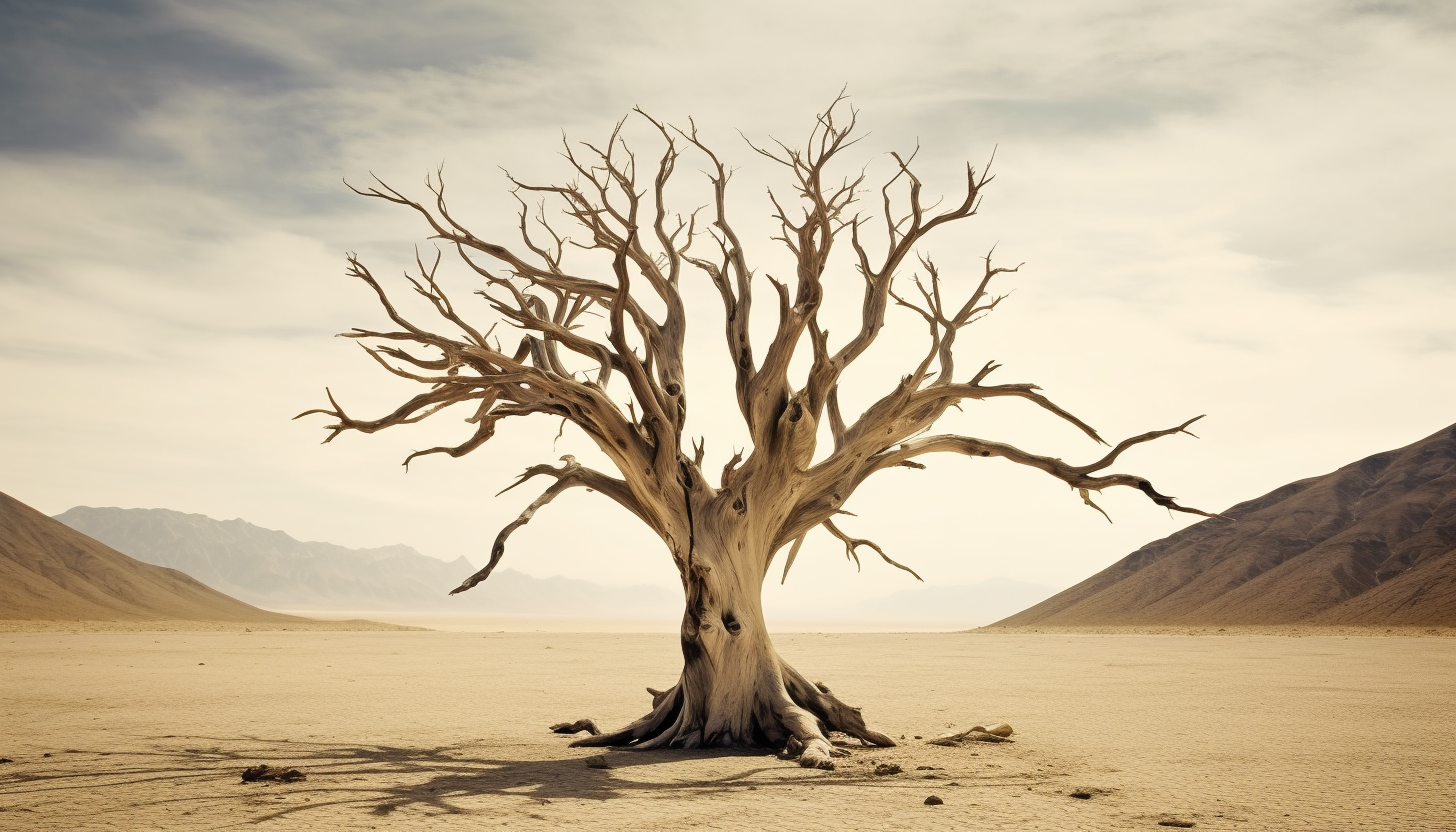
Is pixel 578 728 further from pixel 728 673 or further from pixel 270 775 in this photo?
pixel 270 775

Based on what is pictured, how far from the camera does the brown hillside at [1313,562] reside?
63.9 metres

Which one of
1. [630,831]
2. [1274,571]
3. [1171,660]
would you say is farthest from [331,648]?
[1274,571]

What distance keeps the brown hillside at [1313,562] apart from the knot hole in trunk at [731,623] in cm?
6054

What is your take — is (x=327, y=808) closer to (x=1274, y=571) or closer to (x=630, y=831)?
(x=630, y=831)

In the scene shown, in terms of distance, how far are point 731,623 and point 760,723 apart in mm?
1095

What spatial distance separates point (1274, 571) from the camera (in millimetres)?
74188

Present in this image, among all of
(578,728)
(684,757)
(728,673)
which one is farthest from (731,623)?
(578,728)

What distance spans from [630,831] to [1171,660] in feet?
86.9

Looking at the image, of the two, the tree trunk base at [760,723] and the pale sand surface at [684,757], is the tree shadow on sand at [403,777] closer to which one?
the pale sand surface at [684,757]

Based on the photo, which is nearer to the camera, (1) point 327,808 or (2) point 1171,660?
(1) point 327,808

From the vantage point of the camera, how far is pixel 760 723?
1088 centimetres

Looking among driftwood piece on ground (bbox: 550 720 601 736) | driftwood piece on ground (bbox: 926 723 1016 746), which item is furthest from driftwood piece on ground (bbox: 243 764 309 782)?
driftwood piece on ground (bbox: 926 723 1016 746)

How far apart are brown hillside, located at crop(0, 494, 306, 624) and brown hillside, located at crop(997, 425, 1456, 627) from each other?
63.8 m

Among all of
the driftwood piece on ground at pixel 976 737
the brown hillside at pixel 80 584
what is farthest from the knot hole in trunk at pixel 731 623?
the brown hillside at pixel 80 584
